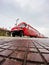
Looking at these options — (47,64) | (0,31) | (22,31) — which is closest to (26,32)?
(22,31)

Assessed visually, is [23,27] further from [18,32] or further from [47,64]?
[47,64]

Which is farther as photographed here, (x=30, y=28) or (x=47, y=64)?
(x=30, y=28)

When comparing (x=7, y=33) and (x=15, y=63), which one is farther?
(x=7, y=33)

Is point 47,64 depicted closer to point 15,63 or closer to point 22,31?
point 15,63

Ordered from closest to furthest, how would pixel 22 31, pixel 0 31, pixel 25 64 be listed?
pixel 25 64 → pixel 22 31 → pixel 0 31

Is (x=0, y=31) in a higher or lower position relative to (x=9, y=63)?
higher

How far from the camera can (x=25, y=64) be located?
1.36 meters

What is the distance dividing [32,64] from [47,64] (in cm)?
17

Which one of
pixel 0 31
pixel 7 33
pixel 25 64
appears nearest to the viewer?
pixel 25 64

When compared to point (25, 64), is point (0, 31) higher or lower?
higher

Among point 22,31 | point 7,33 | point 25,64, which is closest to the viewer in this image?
point 25,64

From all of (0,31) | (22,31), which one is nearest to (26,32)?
(22,31)

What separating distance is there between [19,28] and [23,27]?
1.66 feet

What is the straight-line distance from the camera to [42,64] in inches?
56.2
